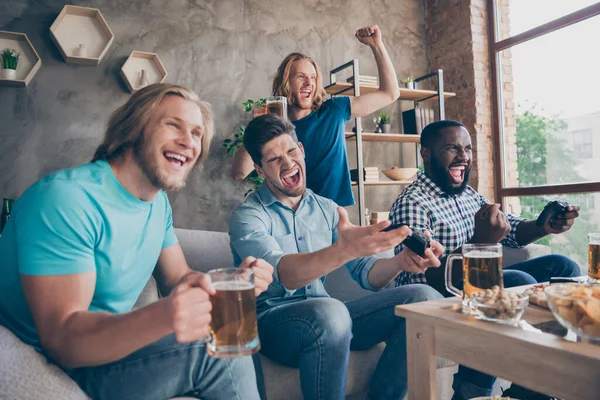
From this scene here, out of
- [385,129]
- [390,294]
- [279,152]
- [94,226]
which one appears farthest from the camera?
[385,129]

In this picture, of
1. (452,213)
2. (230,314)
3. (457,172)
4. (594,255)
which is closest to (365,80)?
(457,172)

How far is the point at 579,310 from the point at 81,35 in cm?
375

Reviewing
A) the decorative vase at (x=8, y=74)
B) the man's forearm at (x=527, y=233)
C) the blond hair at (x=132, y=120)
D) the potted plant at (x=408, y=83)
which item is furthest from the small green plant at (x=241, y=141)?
the blond hair at (x=132, y=120)

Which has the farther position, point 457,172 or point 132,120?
point 457,172

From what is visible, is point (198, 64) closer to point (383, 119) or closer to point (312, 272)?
point (383, 119)

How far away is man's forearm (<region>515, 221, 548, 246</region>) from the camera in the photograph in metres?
2.13

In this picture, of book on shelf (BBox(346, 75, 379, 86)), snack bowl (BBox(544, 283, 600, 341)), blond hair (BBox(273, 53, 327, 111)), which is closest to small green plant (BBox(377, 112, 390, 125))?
book on shelf (BBox(346, 75, 379, 86))

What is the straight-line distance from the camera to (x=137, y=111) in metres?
1.27

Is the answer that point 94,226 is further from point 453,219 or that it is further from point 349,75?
point 349,75

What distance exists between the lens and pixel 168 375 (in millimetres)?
1011

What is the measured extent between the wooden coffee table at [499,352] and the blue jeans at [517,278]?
1.22 feet

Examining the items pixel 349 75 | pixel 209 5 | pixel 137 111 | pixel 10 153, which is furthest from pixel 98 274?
pixel 349 75

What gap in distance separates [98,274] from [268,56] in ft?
11.7

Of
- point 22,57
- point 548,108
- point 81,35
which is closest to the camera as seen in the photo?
point 22,57
